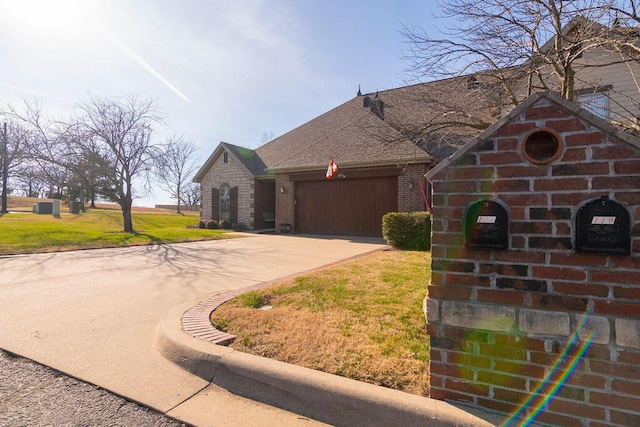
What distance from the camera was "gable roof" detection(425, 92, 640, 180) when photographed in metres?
1.86

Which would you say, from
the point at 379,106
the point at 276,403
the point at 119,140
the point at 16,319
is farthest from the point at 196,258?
the point at 379,106

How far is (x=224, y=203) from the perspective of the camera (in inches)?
806

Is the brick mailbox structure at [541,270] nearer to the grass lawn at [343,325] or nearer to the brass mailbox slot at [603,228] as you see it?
the brass mailbox slot at [603,228]

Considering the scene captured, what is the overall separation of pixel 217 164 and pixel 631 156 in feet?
67.6

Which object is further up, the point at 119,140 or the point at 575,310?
the point at 119,140

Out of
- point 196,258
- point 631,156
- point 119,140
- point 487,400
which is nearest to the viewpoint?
point 631,156

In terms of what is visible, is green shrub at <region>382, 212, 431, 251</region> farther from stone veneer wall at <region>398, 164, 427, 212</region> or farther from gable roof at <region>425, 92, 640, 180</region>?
gable roof at <region>425, 92, 640, 180</region>

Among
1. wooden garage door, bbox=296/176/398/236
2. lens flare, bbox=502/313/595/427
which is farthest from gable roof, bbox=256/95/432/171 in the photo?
lens flare, bbox=502/313/595/427

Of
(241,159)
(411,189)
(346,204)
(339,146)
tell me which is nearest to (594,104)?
(411,189)

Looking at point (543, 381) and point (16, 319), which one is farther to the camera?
point (16, 319)

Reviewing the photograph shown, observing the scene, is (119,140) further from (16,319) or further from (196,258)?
(16,319)

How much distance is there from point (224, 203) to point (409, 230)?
13408 mm

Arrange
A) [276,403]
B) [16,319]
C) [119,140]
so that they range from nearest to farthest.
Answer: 1. [276,403]
2. [16,319]
3. [119,140]

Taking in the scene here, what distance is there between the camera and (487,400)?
2.14 m
